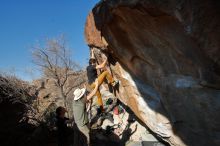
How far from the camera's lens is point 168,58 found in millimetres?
5906

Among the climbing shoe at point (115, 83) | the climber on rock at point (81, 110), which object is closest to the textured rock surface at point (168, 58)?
the climbing shoe at point (115, 83)

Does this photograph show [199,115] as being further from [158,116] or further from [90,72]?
[90,72]

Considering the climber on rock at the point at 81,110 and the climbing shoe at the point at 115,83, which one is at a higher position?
the climbing shoe at the point at 115,83

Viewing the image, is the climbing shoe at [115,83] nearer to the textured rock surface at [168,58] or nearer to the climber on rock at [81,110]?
the textured rock surface at [168,58]

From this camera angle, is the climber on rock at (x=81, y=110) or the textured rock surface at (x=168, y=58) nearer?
the textured rock surface at (x=168, y=58)

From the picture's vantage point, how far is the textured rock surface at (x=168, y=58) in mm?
4602

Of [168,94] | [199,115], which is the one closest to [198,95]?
[199,115]

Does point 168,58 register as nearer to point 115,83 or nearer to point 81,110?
point 81,110

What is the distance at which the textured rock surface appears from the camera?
4.60m

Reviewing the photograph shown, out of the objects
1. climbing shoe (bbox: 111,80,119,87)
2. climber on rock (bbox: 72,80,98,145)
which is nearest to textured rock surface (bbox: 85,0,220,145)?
climbing shoe (bbox: 111,80,119,87)

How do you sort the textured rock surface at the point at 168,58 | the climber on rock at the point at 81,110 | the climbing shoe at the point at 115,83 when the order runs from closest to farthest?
the textured rock surface at the point at 168,58 → the climber on rock at the point at 81,110 → the climbing shoe at the point at 115,83

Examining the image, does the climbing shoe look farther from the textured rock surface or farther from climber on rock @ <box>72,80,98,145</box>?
climber on rock @ <box>72,80,98,145</box>

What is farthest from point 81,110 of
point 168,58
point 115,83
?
point 168,58

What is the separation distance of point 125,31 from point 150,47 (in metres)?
0.67
